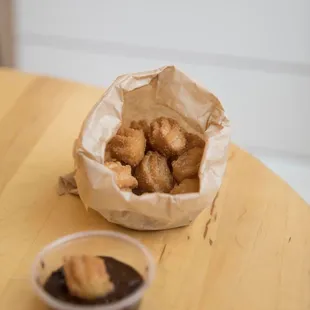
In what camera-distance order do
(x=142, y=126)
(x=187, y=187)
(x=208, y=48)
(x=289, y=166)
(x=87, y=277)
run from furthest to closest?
(x=289, y=166) < (x=208, y=48) < (x=142, y=126) < (x=187, y=187) < (x=87, y=277)

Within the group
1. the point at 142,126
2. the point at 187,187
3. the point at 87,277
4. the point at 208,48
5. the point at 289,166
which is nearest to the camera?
the point at 87,277

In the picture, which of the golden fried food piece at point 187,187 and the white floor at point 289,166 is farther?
the white floor at point 289,166

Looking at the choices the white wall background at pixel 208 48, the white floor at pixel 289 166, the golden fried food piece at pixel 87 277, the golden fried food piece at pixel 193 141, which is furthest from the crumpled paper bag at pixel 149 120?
the white floor at pixel 289 166

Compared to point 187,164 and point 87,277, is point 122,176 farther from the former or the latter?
point 87,277

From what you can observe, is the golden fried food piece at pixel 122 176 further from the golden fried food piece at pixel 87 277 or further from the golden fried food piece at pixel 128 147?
the golden fried food piece at pixel 87 277

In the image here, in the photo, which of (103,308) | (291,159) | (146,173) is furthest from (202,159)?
(291,159)

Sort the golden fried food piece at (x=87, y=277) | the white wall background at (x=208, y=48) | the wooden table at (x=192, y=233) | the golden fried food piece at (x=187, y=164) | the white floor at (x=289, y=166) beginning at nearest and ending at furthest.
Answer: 1. the golden fried food piece at (x=87, y=277)
2. the wooden table at (x=192, y=233)
3. the golden fried food piece at (x=187, y=164)
4. the white wall background at (x=208, y=48)
5. the white floor at (x=289, y=166)

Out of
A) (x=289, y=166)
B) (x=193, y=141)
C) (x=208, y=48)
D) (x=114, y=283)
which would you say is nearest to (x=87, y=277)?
(x=114, y=283)
